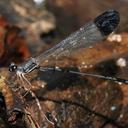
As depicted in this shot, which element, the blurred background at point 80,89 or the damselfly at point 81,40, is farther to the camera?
the damselfly at point 81,40

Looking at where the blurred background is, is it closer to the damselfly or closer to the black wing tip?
the damselfly

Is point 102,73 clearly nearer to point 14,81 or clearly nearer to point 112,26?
point 112,26

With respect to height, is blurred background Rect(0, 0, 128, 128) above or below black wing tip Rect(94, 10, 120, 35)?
below

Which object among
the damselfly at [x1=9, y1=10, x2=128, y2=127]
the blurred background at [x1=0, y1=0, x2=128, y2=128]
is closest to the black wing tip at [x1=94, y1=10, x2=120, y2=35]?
the damselfly at [x1=9, y1=10, x2=128, y2=127]

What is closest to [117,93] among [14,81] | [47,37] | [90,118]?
[90,118]

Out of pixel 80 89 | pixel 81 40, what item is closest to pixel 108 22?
pixel 81 40

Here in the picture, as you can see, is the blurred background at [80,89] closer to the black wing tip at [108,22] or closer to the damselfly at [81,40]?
the damselfly at [81,40]

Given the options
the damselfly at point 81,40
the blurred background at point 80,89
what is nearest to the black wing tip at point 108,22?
the damselfly at point 81,40

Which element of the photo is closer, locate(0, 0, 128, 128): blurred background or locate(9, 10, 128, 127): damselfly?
locate(0, 0, 128, 128): blurred background

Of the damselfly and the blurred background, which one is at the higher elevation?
the damselfly
